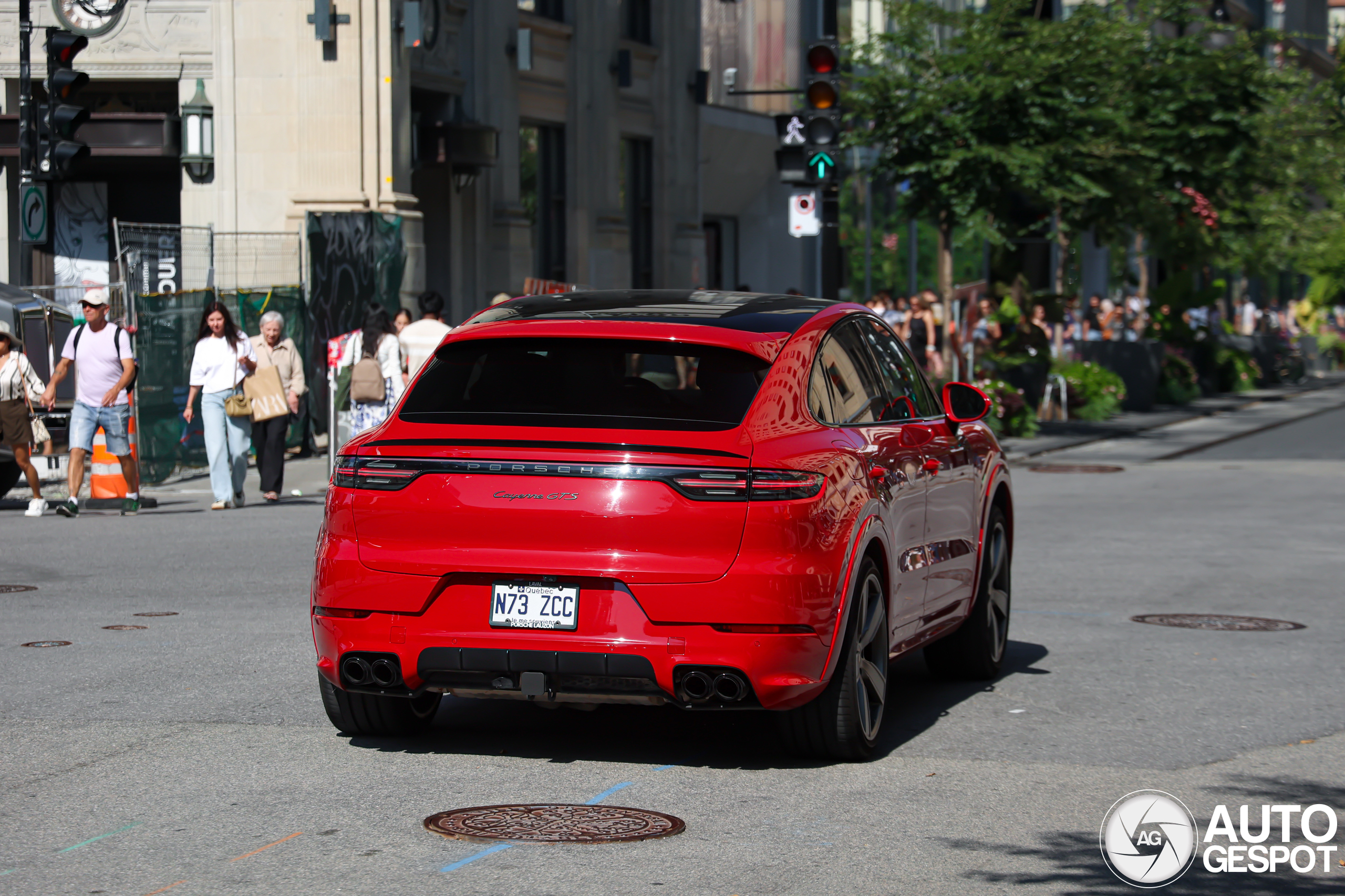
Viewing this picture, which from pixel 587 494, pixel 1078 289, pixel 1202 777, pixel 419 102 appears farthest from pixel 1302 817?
pixel 1078 289

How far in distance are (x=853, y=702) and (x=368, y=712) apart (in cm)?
180

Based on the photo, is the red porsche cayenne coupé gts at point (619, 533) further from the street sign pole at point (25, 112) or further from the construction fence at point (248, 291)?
the construction fence at point (248, 291)

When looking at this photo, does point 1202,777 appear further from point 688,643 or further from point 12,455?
point 12,455

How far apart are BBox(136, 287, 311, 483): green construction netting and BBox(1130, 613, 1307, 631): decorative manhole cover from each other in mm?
11669

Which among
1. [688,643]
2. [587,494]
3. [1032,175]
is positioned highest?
[1032,175]

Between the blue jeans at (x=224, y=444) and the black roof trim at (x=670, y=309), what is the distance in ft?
30.9

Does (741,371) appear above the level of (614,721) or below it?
above

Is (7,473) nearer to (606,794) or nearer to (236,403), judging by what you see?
(236,403)

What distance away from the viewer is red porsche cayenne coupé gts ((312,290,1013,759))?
20.6 ft

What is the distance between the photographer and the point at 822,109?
2017 cm

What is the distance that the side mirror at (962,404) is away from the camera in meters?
8.23

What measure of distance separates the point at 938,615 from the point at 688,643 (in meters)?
2.02

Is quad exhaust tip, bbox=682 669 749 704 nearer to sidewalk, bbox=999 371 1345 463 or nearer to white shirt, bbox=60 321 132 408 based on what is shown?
white shirt, bbox=60 321 132 408

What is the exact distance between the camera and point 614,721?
7637 mm
